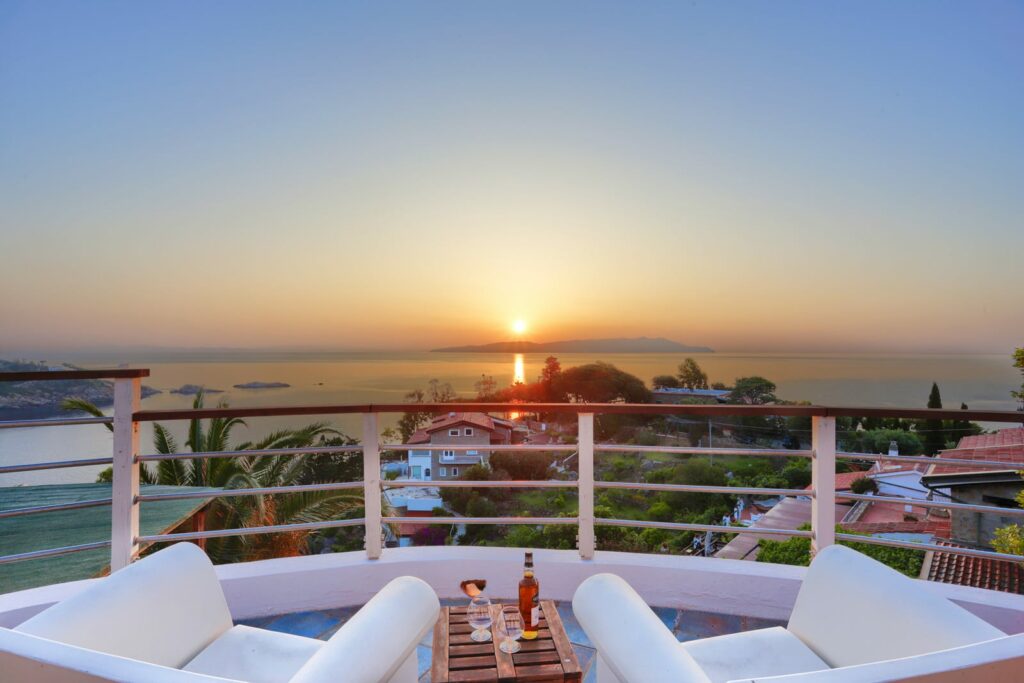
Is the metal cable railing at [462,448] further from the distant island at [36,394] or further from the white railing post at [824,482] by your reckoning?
the distant island at [36,394]

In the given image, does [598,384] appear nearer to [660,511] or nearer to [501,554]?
[660,511]

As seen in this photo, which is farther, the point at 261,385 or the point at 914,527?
the point at 914,527

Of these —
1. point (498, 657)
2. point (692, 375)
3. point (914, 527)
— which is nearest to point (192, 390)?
point (692, 375)

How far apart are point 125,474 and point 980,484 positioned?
14.3 meters

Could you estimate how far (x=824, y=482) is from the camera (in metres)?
2.60

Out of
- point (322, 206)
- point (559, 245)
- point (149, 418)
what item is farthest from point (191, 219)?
point (149, 418)

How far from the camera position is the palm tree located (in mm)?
9789

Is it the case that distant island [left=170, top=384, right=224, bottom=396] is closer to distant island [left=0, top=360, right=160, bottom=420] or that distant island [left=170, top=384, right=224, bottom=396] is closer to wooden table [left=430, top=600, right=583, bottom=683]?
distant island [left=0, top=360, right=160, bottom=420]

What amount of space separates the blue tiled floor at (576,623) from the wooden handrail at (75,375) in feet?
3.99

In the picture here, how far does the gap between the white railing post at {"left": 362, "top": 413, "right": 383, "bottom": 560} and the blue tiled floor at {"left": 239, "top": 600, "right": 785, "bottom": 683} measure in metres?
0.31

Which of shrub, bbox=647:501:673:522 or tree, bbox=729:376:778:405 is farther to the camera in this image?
shrub, bbox=647:501:673:522

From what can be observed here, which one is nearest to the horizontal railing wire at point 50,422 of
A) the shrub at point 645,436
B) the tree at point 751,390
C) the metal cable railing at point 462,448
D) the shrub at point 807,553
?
the metal cable railing at point 462,448

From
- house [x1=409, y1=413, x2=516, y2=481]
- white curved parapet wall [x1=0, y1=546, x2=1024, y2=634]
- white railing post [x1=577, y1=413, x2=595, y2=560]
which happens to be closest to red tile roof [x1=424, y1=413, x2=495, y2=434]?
house [x1=409, y1=413, x2=516, y2=481]

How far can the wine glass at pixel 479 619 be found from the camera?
1.64 m
